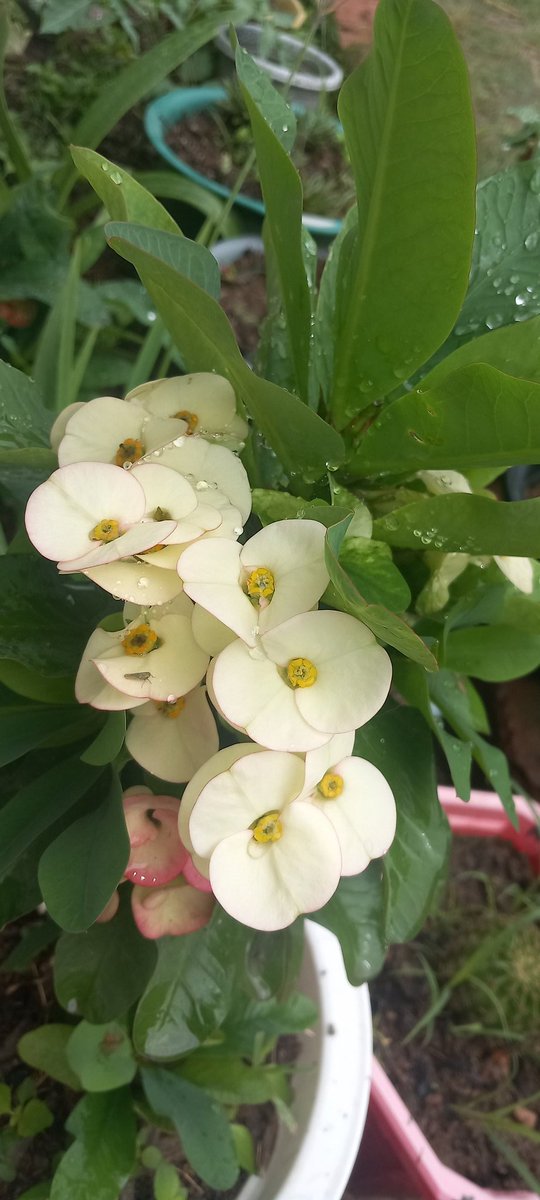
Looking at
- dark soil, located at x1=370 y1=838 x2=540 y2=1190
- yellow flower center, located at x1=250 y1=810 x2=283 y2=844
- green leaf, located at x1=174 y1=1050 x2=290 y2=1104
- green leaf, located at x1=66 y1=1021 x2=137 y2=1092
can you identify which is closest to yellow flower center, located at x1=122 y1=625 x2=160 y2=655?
yellow flower center, located at x1=250 y1=810 x2=283 y2=844

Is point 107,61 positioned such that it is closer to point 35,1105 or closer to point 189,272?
point 189,272

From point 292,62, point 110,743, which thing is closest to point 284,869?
→ point 110,743

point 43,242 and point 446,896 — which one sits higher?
point 43,242

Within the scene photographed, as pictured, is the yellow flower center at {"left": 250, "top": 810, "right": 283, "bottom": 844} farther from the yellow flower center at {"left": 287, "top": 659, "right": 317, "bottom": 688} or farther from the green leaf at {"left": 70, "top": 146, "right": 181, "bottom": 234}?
the green leaf at {"left": 70, "top": 146, "right": 181, "bottom": 234}

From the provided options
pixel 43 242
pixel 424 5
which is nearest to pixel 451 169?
pixel 424 5

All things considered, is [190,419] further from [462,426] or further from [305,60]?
[305,60]

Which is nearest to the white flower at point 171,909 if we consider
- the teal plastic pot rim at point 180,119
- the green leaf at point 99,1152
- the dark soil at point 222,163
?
the green leaf at point 99,1152
